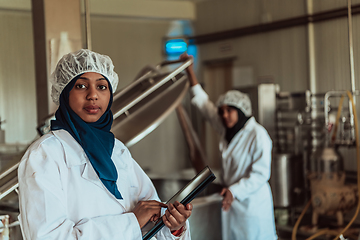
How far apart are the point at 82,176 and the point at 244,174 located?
1.68 metres

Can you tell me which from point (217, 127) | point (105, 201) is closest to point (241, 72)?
point (217, 127)

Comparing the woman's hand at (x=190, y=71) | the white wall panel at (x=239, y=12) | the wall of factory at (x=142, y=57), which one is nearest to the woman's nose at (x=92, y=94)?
the woman's hand at (x=190, y=71)

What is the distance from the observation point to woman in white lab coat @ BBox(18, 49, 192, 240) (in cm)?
119

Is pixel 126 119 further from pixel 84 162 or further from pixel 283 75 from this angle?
pixel 283 75

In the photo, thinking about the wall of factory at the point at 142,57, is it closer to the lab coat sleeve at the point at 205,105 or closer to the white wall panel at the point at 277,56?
the white wall panel at the point at 277,56

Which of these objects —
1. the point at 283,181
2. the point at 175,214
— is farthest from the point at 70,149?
the point at 283,181

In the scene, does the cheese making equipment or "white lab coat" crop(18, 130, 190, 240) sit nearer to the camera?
"white lab coat" crop(18, 130, 190, 240)

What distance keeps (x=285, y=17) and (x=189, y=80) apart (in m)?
3.18

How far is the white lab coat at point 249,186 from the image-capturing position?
8.68 feet

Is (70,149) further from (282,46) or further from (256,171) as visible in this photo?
(282,46)

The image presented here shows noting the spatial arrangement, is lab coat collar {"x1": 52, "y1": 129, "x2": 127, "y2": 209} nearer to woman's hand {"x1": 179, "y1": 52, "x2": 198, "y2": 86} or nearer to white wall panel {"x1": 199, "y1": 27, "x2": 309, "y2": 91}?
woman's hand {"x1": 179, "y1": 52, "x2": 198, "y2": 86}

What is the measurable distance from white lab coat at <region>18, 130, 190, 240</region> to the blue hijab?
2 cm

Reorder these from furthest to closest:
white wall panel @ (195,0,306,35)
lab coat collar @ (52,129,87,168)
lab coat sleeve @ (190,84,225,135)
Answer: white wall panel @ (195,0,306,35) → lab coat sleeve @ (190,84,225,135) → lab coat collar @ (52,129,87,168)

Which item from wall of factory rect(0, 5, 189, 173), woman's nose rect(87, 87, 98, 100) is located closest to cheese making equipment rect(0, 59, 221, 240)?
woman's nose rect(87, 87, 98, 100)
